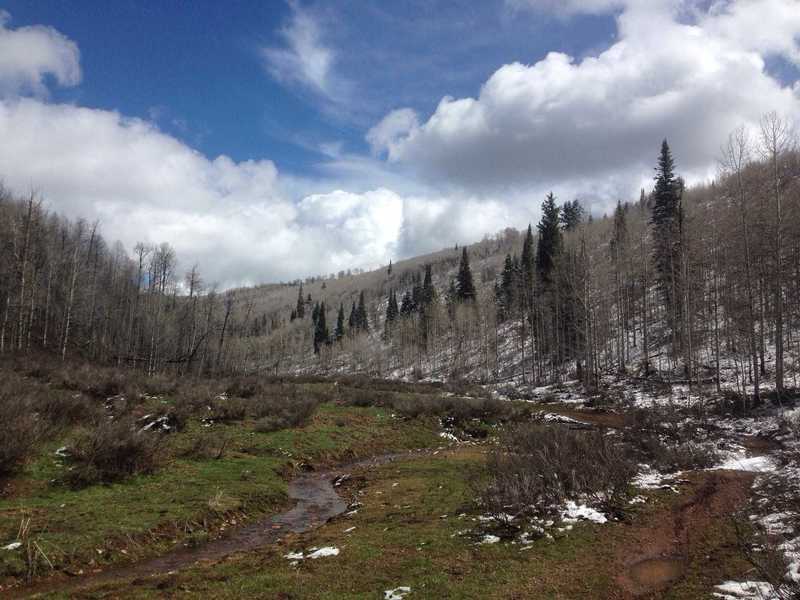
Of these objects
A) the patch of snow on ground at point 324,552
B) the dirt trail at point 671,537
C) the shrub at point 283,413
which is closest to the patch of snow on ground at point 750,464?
the dirt trail at point 671,537

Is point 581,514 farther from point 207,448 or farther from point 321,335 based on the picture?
point 321,335

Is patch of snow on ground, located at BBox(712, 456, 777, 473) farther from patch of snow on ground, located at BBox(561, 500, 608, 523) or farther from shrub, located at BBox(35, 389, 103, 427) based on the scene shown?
shrub, located at BBox(35, 389, 103, 427)

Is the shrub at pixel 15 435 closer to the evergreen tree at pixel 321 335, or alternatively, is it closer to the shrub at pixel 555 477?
the shrub at pixel 555 477

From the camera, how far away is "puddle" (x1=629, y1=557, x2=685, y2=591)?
256 inches

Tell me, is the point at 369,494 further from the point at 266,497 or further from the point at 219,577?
the point at 219,577

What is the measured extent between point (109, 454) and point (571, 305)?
142ft

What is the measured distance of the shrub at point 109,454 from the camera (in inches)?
445

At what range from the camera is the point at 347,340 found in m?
106

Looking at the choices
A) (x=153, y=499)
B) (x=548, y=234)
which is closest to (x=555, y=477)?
(x=153, y=499)

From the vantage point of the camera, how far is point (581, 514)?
29.2 feet

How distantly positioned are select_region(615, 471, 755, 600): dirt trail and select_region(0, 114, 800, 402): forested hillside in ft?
50.0

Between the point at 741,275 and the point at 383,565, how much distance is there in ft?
98.7

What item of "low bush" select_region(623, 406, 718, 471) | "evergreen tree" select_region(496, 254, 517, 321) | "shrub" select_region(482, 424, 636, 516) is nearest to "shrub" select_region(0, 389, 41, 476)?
"shrub" select_region(482, 424, 636, 516)

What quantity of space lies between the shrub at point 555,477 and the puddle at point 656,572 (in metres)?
2.02
